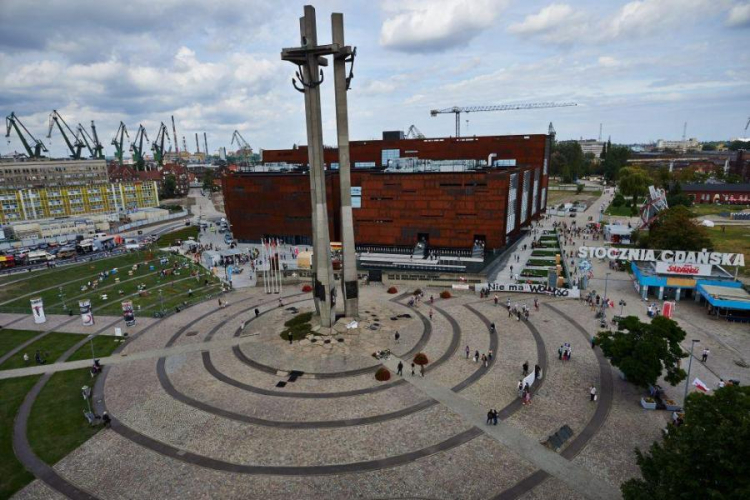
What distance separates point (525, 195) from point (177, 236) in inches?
3546

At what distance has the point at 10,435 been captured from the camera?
30.3 metres

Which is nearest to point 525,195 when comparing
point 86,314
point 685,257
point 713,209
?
point 685,257

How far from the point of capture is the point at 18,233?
358ft

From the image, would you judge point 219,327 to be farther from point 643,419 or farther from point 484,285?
point 643,419

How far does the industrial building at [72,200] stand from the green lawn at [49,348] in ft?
331

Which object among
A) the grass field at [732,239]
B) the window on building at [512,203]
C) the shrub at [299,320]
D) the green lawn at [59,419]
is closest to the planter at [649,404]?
the shrub at [299,320]

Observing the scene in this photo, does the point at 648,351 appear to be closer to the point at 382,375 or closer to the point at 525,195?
the point at 382,375

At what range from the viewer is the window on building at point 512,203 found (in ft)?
257

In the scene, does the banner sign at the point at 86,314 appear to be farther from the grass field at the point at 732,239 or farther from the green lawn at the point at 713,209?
the green lawn at the point at 713,209

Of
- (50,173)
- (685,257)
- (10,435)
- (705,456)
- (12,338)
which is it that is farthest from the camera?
(50,173)

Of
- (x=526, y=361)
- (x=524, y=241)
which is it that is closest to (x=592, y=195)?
(x=524, y=241)

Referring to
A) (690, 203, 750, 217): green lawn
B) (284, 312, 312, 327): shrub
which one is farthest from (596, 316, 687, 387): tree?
(690, 203, 750, 217): green lawn

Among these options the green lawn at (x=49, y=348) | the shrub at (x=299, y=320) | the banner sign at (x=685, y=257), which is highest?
the banner sign at (x=685, y=257)

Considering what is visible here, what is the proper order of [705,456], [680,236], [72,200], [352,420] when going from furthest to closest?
1. [72,200]
2. [680,236]
3. [352,420]
4. [705,456]
